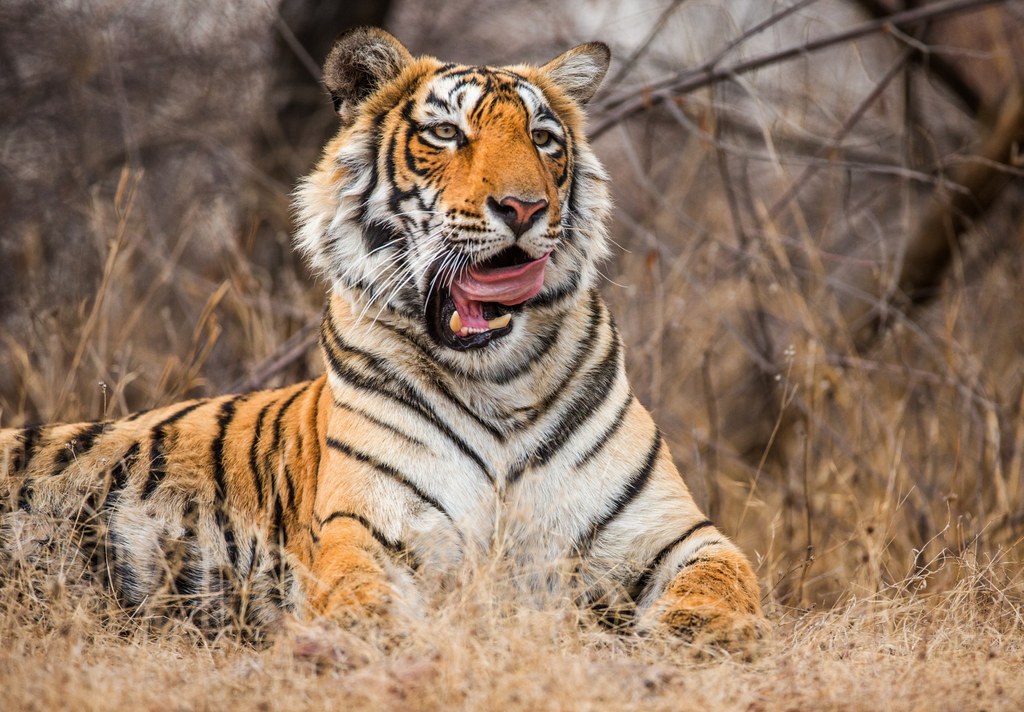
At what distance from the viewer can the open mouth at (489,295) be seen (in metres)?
2.83

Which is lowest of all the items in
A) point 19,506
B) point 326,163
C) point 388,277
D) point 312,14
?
point 19,506

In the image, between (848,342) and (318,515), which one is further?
(848,342)

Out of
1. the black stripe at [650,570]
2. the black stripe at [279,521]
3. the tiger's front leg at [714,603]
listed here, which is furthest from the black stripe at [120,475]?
the tiger's front leg at [714,603]

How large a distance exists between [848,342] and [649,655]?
8.86 ft

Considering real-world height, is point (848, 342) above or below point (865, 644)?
above

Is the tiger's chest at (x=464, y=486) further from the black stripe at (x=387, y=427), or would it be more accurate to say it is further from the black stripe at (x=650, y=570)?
the black stripe at (x=650, y=570)

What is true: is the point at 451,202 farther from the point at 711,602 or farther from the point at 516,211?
the point at 711,602

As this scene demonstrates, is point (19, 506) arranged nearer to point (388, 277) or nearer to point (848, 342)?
point (388, 277)

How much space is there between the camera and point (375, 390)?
115 inches

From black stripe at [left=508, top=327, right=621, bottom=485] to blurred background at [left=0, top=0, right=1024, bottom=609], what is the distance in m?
0.86

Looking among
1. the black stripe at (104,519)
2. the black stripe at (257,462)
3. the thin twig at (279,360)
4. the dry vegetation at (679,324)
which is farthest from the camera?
the thin twig at (279,360)

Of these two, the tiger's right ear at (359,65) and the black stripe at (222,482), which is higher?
the tiger's right ear at (359,65)

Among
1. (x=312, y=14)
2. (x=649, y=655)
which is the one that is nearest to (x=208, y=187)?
(x=312, y=14)

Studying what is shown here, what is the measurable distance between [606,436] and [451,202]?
2.41ft
